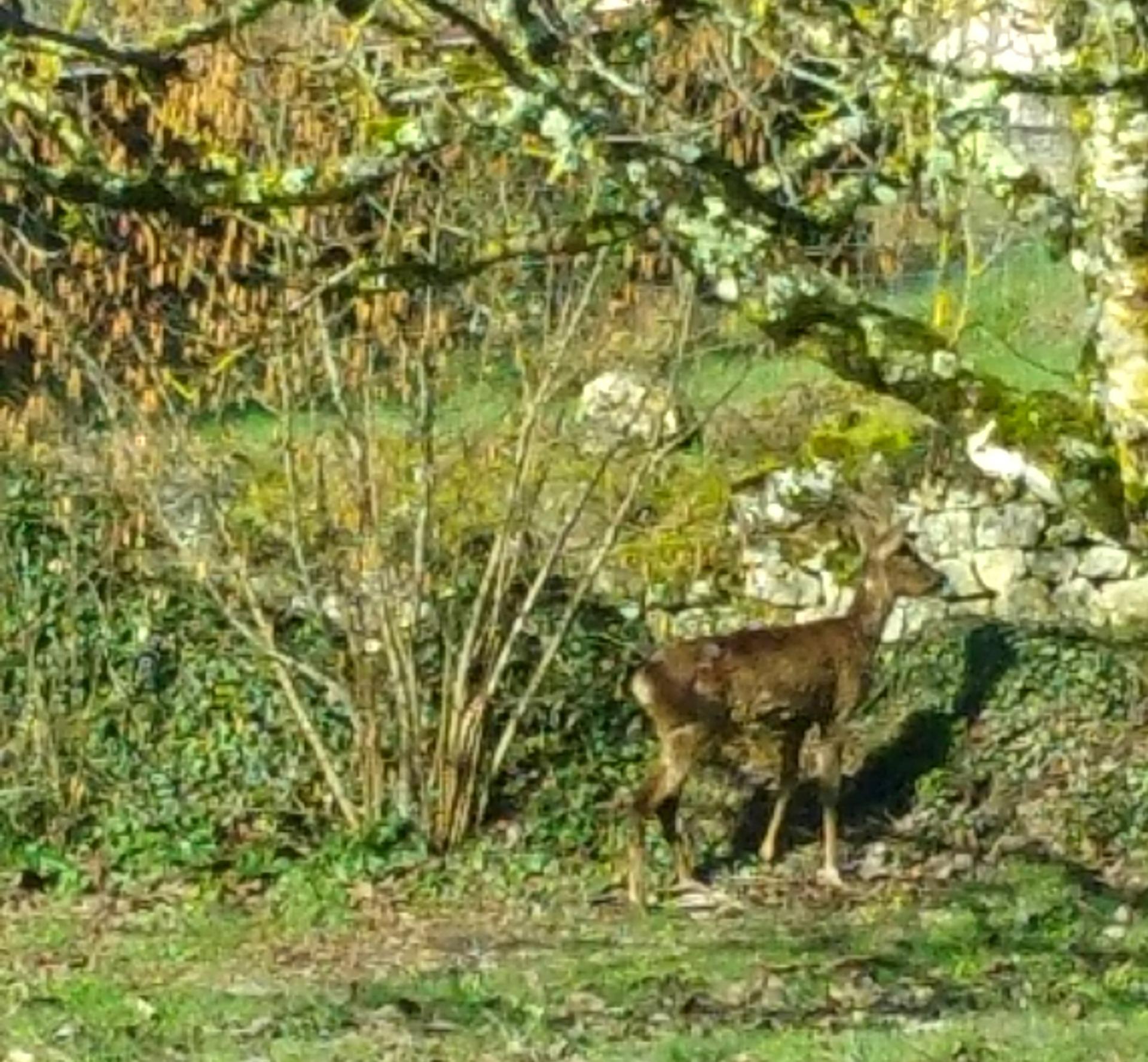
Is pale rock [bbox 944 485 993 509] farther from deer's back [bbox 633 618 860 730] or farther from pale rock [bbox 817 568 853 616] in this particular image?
deer's back [bbox 633 618 860 730]

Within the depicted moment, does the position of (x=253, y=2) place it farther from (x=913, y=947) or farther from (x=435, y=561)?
(x=435, y=561)

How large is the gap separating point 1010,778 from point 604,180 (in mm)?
9536

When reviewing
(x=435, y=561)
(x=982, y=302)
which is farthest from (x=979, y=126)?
(x=982, y=302)

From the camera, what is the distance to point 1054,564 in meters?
18.4

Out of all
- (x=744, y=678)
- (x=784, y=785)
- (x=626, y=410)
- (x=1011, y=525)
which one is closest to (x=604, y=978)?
(x=744, y=678)

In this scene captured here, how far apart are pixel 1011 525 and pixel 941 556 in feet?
1.43

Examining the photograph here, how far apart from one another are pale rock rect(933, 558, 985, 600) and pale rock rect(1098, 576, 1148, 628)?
2.52 ft

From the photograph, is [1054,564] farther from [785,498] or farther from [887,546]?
[887,546]

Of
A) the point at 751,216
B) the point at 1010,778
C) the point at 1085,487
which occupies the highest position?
the point at 751,216

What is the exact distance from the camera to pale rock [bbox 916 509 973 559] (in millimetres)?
18359

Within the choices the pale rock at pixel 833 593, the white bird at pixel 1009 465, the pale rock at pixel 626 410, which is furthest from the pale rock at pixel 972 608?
the white bird at pixel 1009 465

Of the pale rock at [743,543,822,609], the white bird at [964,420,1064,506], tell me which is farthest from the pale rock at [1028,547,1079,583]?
the white bird at [964,420,1064,506]

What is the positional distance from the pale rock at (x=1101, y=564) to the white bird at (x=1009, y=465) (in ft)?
30.4

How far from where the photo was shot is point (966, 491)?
18.4 meters
